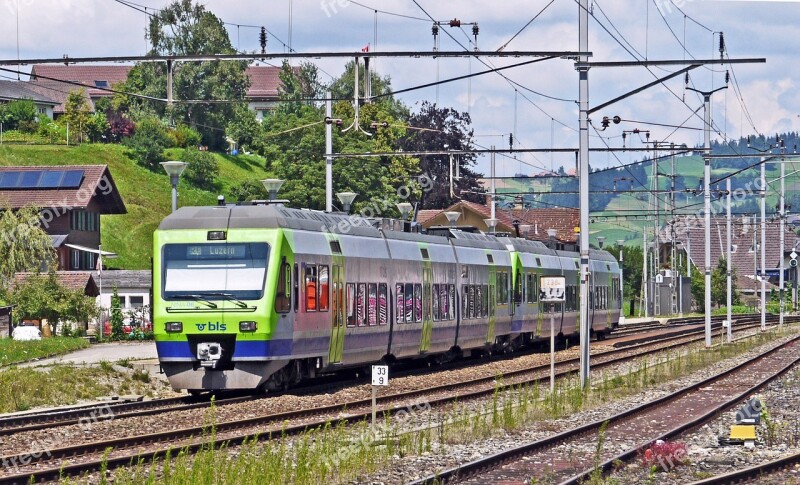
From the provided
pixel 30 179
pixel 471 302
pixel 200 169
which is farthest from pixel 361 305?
pixel 200 169

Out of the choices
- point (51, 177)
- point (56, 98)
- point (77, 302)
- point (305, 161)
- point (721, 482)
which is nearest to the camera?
point (721, 482)

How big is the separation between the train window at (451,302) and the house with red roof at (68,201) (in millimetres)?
39844

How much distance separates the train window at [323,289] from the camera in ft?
85.8

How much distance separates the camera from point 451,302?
3522 centimetres

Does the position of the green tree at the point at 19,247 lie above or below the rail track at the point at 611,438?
above

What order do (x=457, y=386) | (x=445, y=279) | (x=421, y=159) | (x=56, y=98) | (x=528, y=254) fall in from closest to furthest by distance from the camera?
1. (x=457, y=386)
2. (x=445, y=279)
3. (x=528, y=254)
4. (x=421, y=159)
5. (x=56, y=98)

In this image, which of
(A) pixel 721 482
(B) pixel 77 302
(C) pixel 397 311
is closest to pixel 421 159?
(B) pixel 77 302

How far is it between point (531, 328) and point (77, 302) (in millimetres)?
20883

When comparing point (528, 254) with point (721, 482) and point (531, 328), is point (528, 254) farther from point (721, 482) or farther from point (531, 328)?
point (721, 482)

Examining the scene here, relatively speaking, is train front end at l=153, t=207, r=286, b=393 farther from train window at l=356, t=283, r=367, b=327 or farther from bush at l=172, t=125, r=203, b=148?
bush at l=172, t=125, r=203, b=148

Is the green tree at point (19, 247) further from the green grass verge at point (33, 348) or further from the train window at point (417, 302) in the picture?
the train window at point (417, 302)

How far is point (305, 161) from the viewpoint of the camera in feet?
284

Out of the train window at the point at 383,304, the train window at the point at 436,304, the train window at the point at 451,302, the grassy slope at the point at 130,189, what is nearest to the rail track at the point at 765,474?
the train window at the point at 383,304

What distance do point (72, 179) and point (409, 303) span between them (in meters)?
48.0
